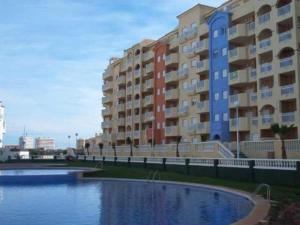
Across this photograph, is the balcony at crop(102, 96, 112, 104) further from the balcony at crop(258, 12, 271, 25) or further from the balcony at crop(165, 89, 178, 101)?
the balcony at crop(258, 12, 271, 25)

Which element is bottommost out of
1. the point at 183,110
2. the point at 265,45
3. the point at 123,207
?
the point at 123,207

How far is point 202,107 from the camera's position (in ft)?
177

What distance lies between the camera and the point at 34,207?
66.2 feet

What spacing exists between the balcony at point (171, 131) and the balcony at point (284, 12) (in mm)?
22715

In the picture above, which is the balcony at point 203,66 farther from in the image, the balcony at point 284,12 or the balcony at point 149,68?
the balcony at point 149,68

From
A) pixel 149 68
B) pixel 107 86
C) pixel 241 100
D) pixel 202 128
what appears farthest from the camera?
pixel 107 86

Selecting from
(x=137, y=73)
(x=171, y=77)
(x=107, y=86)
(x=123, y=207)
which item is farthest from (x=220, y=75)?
(x=107, y=86)

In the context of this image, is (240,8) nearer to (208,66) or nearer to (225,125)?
(208,66)

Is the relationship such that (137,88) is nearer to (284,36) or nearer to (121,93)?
(121,93)

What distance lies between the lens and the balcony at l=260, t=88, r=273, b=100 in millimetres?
42722

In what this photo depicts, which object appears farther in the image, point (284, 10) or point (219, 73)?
point (219, 73)

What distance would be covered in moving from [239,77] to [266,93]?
451cm

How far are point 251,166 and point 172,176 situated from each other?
25.6 ft

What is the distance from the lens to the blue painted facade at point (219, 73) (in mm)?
49688
